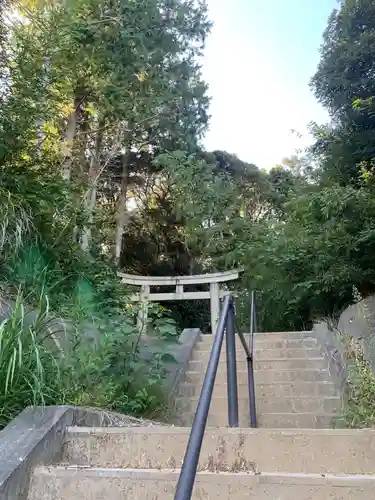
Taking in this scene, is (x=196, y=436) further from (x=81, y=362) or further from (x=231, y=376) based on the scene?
(x=81, y=362)

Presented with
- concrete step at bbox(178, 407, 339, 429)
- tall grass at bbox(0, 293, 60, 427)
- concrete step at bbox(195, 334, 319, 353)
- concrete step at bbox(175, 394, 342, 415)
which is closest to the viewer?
tall grass at bbox(0, 293, 60, 427)

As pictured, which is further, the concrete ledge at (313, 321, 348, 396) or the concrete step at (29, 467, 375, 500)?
the concrete ledge at (313, 321, 348, 396)

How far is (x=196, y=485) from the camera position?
145 cm

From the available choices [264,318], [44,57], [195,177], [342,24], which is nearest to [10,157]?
[44,57]

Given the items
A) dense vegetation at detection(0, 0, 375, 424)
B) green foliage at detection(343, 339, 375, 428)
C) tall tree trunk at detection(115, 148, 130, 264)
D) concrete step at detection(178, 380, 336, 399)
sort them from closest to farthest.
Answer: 1. green foliage at detection(343, 339, 375, 428)
2. dense vegetation at detection(0, 0, 375, 424)
3. concrete step at detection(178, 380, 336, 399)
4. tall tree trunk at detection(115, 148, 130, 264)

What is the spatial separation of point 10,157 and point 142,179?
27.0 feet

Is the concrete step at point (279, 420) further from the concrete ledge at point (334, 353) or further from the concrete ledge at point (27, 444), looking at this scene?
the concrete ledge at point (27, 444)

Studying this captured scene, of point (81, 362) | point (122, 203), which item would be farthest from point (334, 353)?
point (122, 203)

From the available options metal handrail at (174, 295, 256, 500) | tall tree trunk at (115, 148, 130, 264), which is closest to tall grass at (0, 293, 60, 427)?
metal handrail at (174, 295, 256, 500)

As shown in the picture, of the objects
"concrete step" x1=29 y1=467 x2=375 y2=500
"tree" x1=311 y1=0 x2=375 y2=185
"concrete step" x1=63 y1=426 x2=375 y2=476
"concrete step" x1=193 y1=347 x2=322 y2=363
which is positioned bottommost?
"concrete step" x1=29 y1=467 x2=375 y2=500

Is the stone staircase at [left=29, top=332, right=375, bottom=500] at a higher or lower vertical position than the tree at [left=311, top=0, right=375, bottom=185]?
lower

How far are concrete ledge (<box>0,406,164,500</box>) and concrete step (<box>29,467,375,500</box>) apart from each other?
2.5 inches

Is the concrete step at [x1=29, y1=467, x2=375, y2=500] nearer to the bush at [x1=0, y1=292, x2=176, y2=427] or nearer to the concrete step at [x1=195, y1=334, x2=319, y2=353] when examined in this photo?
the bush at [x1=0, y1=292, x2=176, y2=427]

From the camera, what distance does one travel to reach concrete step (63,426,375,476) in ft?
5.35
